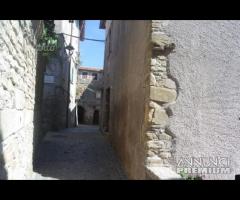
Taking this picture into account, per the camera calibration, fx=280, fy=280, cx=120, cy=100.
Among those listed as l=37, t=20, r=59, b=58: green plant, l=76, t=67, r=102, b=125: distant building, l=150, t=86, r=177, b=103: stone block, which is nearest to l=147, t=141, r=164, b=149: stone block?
l=150, t=86, r=177, b=103: stone block

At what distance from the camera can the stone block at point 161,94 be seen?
3809 millimetres

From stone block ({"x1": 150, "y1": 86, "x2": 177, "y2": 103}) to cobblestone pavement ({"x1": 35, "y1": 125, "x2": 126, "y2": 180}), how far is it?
2.11m

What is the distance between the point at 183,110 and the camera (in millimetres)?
3922

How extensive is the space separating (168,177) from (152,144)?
84 cm

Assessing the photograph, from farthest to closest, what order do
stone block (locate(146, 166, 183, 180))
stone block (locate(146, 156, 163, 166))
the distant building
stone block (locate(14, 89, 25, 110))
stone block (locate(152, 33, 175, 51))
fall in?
the distant building, stone block (locate(152, 33, 175, 51)), stone block (locate(146, 156, 163, 166)), stone block (locate(146, 166, 183, 180)), stone block (locate(14, 89, 25, 110))

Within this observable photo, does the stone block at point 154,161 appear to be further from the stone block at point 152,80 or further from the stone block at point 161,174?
the stone block at point 152,80

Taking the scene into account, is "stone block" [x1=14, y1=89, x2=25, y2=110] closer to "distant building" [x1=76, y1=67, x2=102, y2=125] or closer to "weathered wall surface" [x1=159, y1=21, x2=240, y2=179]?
"weathered wall surface" [x1=159, y1=21, x2=240, y2=179]

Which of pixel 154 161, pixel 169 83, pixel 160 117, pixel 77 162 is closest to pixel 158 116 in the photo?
pixel 160 117

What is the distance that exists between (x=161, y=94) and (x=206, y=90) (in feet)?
2.30
